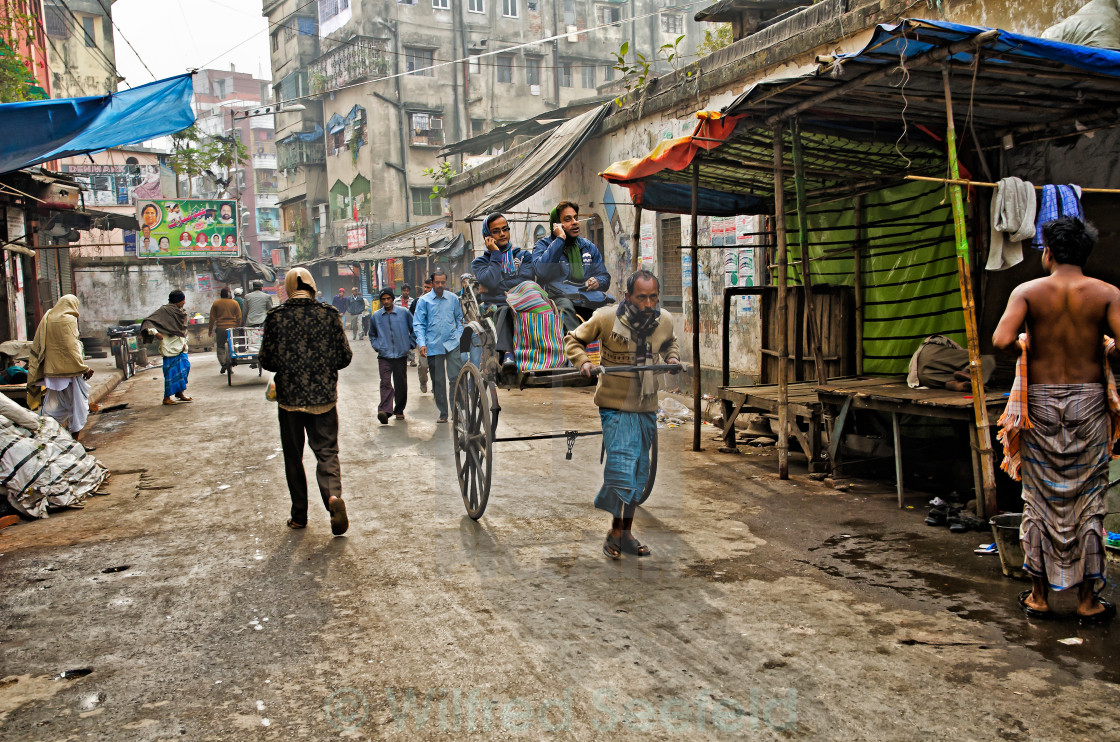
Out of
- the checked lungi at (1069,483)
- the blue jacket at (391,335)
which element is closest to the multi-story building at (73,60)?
the blue jacket at (391,335)

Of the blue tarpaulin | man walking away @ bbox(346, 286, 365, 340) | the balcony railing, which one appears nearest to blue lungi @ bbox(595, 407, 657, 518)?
the blue tarpaulin

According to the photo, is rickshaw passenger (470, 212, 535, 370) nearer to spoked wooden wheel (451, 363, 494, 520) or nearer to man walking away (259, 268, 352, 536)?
spoked wooden wheel (451, 363, 494, 520)

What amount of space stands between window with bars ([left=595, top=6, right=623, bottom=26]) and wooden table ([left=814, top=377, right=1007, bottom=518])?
147ft

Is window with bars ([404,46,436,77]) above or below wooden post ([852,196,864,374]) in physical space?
above

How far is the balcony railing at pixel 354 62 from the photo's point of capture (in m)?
43.2

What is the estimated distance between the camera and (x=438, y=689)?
358 cm

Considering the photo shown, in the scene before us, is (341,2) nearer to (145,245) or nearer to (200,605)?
(145,245)

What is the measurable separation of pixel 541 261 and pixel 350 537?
8.37 feet

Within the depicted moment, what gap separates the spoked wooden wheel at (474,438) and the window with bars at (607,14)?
45833 mm

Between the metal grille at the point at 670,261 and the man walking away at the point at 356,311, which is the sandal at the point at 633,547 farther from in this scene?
the man walking away at the point at 356,311

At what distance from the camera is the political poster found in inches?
1132

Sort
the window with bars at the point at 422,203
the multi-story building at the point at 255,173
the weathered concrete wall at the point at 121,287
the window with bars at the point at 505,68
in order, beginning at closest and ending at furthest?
the weathered concrete wall at the point at 121,287
the window with bars at the point at 505,68
the window with bars at the point at 422,203
the multi-story building at the point at 255,173

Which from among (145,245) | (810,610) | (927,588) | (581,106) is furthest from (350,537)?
(145,245)

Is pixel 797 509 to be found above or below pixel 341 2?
below
